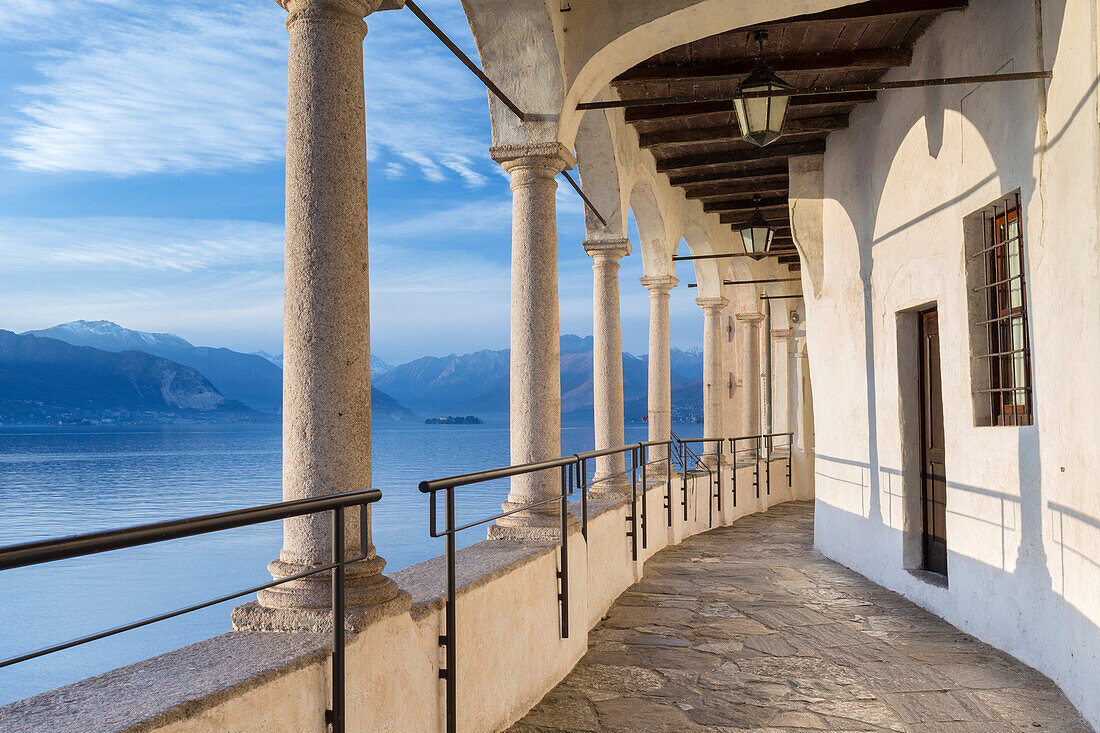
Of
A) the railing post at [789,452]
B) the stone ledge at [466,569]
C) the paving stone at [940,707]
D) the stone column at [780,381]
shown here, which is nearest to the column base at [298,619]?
the stone ledge at [466,569]

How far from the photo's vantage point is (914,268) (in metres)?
7.46

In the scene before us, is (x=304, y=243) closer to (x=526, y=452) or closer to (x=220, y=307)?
(x=526, y=452)

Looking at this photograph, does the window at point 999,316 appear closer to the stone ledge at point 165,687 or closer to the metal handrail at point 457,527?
the metal handrail at point 457,527

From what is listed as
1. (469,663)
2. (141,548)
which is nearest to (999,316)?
(469,663)

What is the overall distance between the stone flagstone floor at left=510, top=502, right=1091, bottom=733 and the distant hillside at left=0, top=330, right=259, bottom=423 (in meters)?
119

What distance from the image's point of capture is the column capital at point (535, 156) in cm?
605

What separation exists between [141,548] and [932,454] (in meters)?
54.2

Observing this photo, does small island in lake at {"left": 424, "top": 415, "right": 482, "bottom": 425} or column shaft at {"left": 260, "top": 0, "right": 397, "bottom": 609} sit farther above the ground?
column shaft at {"left": 260, "top": 0, "right": 397, "bottom": 609}

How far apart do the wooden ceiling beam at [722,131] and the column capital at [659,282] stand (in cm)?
241

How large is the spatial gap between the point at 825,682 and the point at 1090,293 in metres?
2.57

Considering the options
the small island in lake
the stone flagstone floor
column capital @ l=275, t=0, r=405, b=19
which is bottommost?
the small island in lake

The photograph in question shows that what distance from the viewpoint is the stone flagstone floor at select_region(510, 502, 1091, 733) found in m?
4.42

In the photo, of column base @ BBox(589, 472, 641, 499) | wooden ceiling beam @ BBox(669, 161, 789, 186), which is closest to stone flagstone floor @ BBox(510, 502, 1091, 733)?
column base @ BBox(589, 472, 641, 499)

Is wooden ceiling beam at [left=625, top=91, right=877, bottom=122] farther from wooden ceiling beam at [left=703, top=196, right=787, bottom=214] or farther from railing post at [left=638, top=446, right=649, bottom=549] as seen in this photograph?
wooden ceiling beam at [left=703, top=196, right=787, bottom=214]
